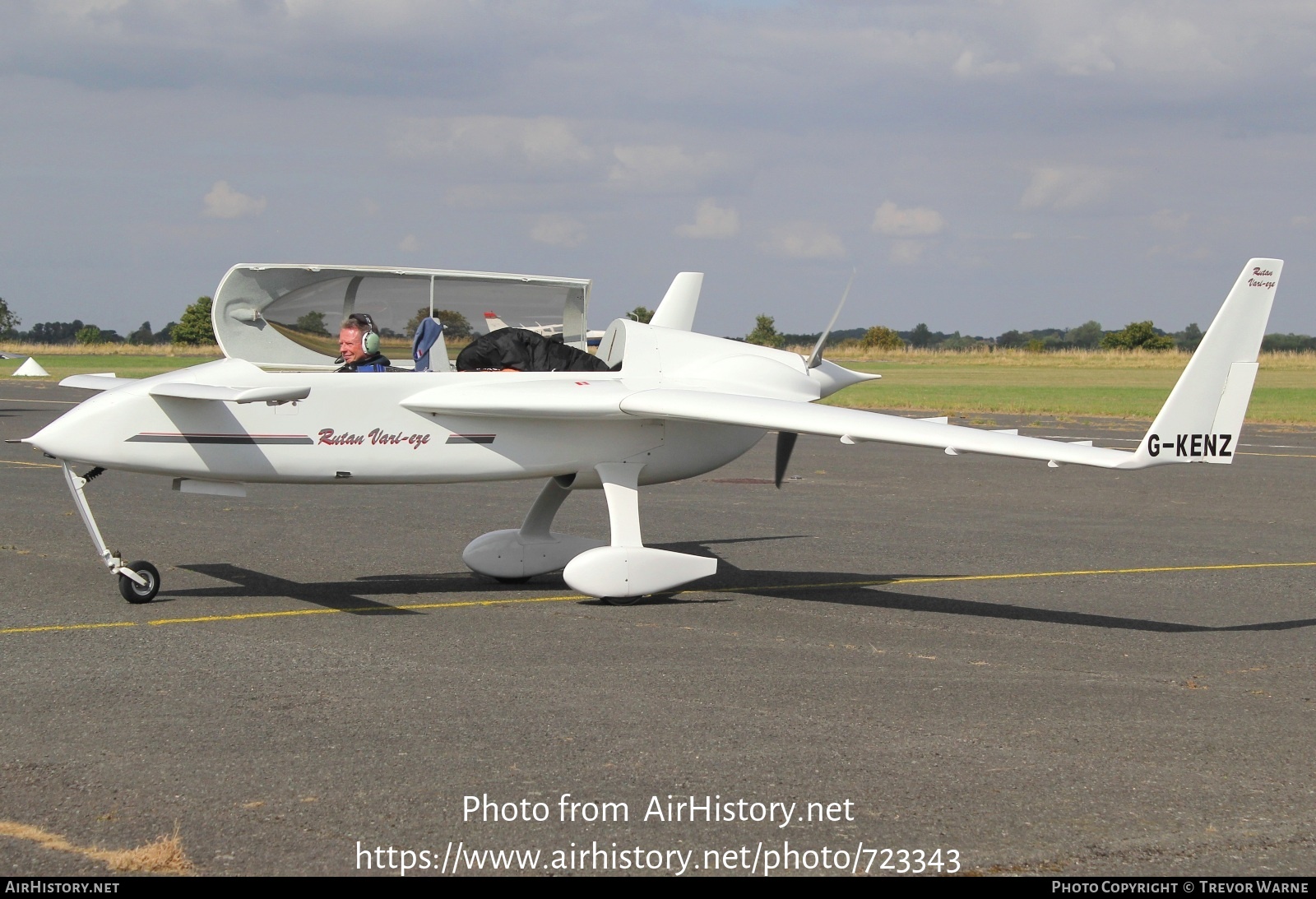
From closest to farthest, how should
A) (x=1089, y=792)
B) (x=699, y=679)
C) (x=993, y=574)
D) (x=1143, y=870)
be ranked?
1. (x=1143, y=870)
2. (x=1089, y=792)
3. (x=699, y=679)
4. (x=993, y=574)

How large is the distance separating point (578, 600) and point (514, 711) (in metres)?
3.36

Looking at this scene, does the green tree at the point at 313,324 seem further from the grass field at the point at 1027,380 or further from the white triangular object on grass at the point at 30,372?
the white triangular object on grass at the point at 30,372

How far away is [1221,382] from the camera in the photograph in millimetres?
8406

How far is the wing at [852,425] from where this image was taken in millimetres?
8180

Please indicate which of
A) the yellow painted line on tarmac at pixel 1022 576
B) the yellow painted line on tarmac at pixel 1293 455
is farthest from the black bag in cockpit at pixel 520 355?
the yellow painted line on tarmac at pixel 1293 455

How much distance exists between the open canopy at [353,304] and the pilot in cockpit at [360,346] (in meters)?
0.17

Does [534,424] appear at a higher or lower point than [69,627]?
higher

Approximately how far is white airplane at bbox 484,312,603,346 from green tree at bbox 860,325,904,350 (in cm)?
12126

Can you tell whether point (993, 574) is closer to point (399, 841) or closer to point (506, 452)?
point (506, 452)

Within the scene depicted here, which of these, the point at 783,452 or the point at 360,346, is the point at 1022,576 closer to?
the point at 783,452

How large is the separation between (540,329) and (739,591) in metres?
2.65

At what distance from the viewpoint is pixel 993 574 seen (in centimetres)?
1137

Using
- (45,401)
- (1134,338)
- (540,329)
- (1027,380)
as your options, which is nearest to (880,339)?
(1134,338)
